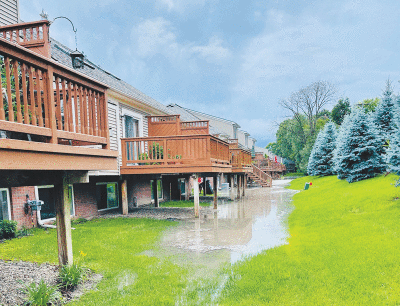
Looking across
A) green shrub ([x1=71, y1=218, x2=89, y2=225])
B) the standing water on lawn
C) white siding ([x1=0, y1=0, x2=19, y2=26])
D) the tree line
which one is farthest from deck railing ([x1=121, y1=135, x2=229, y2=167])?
the tree line

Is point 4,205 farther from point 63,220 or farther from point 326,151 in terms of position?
point 326,151

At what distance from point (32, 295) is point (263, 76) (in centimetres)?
6233

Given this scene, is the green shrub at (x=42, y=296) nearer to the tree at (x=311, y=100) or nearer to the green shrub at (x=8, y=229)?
the green shrub at (x=8, y=229)

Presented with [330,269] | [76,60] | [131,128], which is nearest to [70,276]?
[330,269]

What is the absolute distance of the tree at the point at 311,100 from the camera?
A: 40.8 meters

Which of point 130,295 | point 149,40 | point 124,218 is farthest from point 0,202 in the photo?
point 149,40

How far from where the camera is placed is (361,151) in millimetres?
15914

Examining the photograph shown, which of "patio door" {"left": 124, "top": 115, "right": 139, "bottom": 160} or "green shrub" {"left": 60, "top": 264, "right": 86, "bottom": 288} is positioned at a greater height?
"patio door" {"left": 124, "top": 115, "right": 139, "bottom": 160}

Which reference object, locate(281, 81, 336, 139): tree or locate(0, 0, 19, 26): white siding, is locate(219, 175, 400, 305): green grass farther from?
locate(281, 81, 336, 139): tree

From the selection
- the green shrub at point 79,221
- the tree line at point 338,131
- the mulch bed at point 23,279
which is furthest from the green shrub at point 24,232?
the tree line at point 338,131

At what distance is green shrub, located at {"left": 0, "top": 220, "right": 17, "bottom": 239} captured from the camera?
23.9 feet

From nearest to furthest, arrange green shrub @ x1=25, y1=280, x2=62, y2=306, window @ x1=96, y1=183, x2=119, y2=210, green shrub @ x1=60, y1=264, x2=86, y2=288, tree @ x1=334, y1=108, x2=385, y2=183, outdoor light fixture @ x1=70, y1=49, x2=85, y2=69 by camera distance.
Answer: green shrub @ x1=25, y1=280, x2=62, y2=306, green shrub @ x1=60, y1=264, x2=86, y2=288, outdoor light fixture @ x1=70, y1=49, x2=85, y2=69, window @ x1=96, y1=183, x2=119, y2=210, tree @ x1=334, y1=108, x2=385, y2=183

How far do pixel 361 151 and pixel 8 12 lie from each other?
53.7 ft

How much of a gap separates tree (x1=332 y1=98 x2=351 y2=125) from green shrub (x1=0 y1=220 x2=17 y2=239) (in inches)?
1535
